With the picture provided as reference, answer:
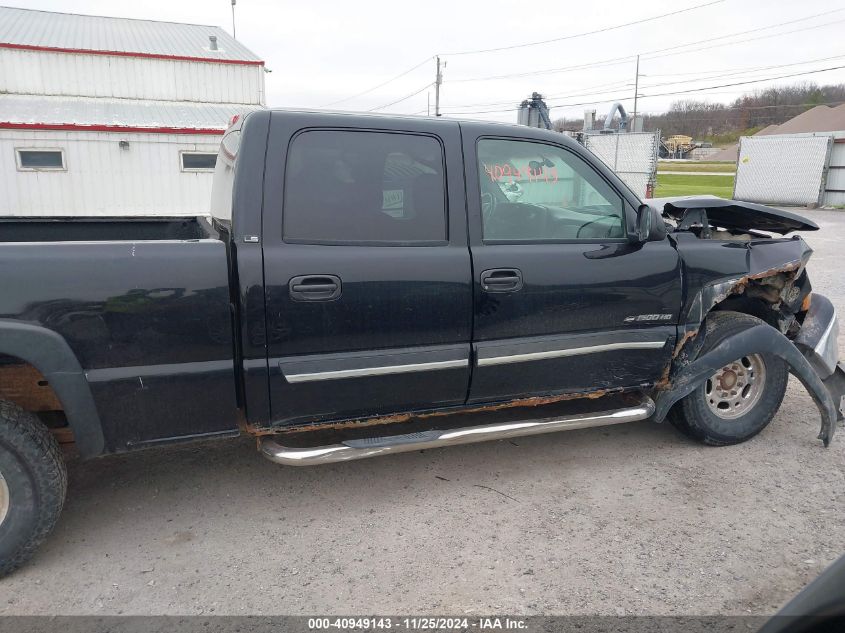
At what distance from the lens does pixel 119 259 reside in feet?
8.63

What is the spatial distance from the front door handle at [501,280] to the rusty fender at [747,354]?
1307 mm

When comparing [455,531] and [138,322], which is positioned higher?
[138,322]

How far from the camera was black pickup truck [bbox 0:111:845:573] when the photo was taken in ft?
8.80

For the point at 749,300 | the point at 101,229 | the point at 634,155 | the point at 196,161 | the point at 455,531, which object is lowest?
the point at 455,531

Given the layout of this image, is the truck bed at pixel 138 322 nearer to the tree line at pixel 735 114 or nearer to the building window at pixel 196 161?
the building window at pixel 196 161

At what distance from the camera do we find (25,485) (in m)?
2.69

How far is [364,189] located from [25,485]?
2000 mm

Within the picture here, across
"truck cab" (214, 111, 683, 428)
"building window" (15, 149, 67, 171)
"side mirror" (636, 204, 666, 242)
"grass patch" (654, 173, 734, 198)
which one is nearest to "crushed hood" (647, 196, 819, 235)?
"side mirror" (636, 204, 666, 242)

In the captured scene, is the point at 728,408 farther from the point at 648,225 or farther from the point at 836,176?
the point at 836,176

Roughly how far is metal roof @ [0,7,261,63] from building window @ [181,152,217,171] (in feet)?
12.2

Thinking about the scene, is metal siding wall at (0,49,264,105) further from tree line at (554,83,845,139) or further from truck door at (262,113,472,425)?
tree line at (554,83,845,139)

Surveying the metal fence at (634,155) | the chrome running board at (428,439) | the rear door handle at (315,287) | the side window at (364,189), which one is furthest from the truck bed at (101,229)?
the metal fence at (634,155)

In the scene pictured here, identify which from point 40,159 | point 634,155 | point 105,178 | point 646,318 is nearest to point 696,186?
point 634,155

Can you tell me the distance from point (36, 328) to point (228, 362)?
769mm
